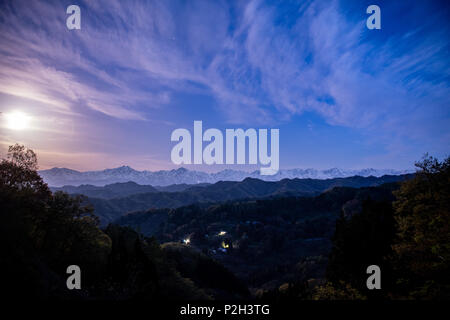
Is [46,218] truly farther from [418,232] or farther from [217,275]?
[217,275]

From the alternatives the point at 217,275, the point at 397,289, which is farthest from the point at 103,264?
the point at 217,275

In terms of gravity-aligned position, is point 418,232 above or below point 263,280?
above

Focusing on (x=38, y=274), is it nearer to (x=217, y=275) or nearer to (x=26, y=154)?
(x=26, y=154)
